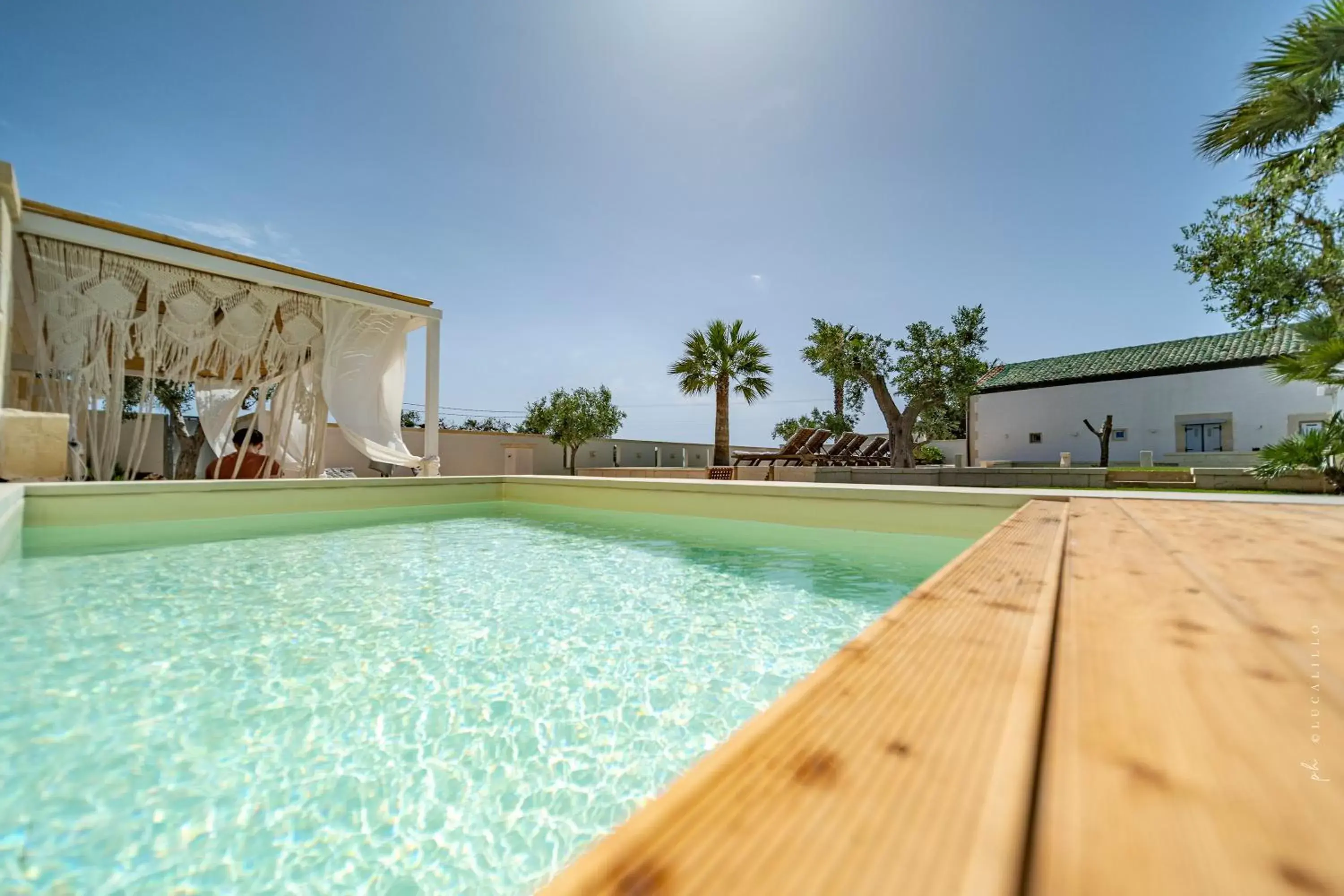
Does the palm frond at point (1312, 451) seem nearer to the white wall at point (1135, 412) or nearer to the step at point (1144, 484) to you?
the step at point (1144, 484)

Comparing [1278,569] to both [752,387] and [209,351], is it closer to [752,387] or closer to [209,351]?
[209,351]

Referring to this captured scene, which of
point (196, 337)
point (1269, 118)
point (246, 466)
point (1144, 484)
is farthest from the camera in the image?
point (1144, 484)

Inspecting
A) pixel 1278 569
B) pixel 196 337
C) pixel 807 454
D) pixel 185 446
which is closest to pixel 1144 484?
pixel 807 454

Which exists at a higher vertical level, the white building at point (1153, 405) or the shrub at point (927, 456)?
the white building at point (1153, 405)

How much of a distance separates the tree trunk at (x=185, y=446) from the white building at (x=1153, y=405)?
20552 mm

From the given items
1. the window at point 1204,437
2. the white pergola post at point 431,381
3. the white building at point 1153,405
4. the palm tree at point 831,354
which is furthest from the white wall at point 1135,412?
the white pergola post at point 431,381

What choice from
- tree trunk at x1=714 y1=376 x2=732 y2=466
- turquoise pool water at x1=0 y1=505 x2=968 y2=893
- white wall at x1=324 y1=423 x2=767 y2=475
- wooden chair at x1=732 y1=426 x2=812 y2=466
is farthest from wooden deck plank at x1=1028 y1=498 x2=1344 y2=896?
tree trunk at x1=714 y1=376 x2=732 y2=466

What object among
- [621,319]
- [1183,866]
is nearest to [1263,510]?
[1183,866]

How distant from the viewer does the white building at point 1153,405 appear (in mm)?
13547

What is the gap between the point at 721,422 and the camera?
14156 mm

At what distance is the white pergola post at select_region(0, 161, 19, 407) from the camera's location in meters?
4.25

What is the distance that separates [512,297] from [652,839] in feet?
46.1

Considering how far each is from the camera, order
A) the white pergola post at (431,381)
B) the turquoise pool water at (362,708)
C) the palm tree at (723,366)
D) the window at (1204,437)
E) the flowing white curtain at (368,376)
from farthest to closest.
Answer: the window at (1204,437) → the palm tree at (723,366) → the white pergola post at (431,381) → the flowing white curtain at (368,376) → the turquoise pool water at (362,708)

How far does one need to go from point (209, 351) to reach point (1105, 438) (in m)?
19.6
